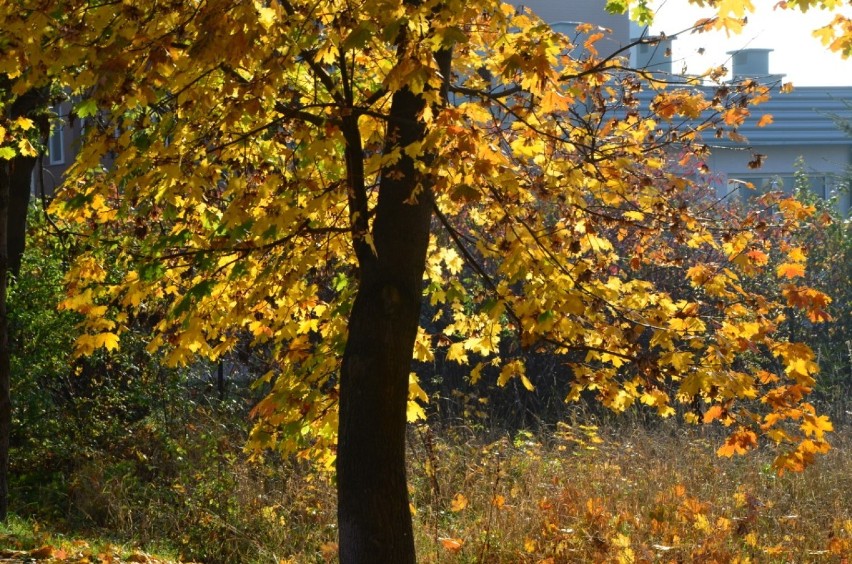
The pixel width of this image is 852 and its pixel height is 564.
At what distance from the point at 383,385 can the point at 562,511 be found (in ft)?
10.0

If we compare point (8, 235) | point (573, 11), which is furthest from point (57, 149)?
point (8, 235)

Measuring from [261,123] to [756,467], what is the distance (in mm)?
6085

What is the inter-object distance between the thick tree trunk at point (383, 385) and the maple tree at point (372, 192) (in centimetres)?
1

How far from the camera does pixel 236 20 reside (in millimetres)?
4660

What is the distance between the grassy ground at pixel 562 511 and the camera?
25.4 feet

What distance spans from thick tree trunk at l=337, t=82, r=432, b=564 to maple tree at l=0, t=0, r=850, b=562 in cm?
1

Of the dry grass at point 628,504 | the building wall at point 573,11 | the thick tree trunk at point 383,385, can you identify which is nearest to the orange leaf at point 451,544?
the dry grass at point 628,504

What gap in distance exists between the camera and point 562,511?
855cm

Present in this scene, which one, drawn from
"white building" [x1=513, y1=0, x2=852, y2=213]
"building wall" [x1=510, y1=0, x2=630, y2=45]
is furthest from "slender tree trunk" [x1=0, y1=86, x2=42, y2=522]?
"building wall" [x1=510, y1=0, x2=630, y2=45]

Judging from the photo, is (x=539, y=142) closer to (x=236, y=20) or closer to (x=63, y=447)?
(x=236, y=20)

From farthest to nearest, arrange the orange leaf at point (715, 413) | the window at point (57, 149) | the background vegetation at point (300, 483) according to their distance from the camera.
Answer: the window at point (57, 149)
the background vegetation at point (300, 483)
the orange leaf at point (715, 413)

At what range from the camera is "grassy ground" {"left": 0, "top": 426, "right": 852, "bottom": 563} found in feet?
25.4

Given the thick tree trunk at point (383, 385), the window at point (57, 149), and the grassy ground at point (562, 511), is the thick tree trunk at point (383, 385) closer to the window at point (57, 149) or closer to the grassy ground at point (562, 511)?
the grassy ground at point (562, 511)

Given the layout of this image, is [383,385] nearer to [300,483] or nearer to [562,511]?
[562,511]
